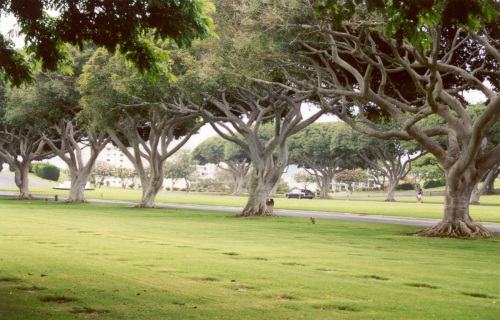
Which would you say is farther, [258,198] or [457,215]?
[258,198]

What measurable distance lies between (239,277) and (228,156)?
286 feet

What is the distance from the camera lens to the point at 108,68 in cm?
3588

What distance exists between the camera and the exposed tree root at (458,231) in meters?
24.0

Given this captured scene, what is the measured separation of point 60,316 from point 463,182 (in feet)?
64.1

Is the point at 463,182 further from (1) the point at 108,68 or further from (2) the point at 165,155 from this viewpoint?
(2) the point at 165,155

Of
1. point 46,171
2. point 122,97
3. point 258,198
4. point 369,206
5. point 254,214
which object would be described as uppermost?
point 122,97

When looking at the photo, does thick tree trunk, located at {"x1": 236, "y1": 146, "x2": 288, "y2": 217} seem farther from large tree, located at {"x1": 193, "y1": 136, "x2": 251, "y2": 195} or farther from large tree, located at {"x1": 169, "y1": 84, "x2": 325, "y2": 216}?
large tree, located at {"x1": 193, "y1": 136, "x2": 251, "y2": 195}

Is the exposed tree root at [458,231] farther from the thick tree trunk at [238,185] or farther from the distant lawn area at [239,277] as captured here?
the thick tree trunk at [238,185]

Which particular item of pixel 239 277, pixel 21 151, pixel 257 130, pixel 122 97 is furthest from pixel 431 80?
pixel 21 151

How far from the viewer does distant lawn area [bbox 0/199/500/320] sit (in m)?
8.88

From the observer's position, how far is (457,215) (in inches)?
961

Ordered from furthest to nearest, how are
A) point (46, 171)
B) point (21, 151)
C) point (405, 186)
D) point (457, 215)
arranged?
point (46, 171), point (405, 186), point (21, 151), point (457, 215)

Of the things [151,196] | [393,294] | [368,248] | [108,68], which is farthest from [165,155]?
[393,294]

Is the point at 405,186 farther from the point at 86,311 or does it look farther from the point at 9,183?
the point at 86,311
